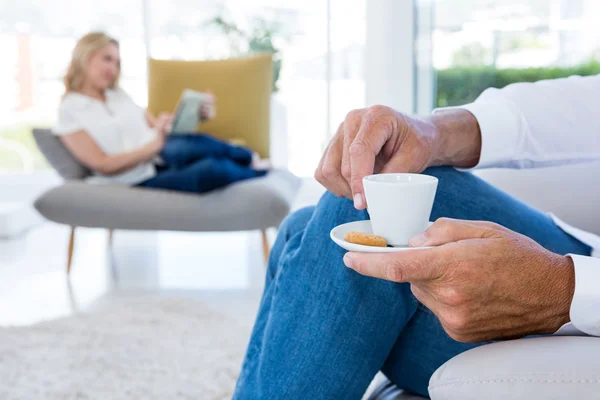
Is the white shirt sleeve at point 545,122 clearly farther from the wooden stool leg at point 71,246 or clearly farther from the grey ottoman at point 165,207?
the wooden stool leg at point 71,246

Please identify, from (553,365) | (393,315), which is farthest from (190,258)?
(553,365)

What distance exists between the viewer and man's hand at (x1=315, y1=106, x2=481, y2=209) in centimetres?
86

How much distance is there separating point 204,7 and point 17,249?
2430 millimetres

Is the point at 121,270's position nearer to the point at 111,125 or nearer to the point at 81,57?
the point at 111,125

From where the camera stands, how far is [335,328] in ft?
2.74

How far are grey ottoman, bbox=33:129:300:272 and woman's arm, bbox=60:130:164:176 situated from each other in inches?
3.9

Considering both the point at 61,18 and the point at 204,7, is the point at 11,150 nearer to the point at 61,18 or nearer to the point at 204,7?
the point at 61,18

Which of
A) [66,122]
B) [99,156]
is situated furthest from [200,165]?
[66,122]

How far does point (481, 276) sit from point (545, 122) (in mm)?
533

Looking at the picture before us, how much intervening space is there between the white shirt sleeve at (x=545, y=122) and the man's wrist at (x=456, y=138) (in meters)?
0.02

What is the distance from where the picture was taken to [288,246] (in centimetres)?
94

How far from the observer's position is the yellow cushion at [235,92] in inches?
135

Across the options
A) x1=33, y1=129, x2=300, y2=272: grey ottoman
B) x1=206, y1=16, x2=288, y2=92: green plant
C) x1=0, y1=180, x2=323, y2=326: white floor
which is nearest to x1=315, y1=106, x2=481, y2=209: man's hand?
x1=0, y1=180, x2=323, y2=326: white floor

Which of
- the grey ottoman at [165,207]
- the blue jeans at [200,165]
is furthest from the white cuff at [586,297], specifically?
the blue jeans at [200,165]
